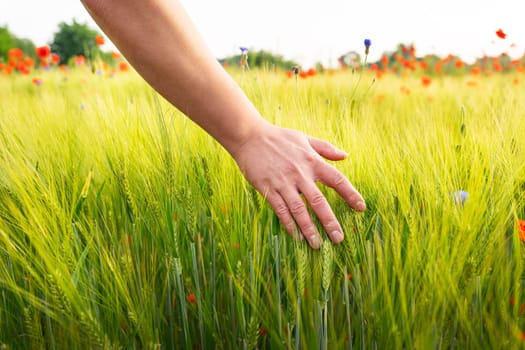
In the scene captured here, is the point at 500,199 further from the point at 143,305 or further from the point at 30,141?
the point at 30,141

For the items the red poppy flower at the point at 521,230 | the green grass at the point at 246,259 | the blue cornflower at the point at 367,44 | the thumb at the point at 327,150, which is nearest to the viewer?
the green grass at the point at 246,259

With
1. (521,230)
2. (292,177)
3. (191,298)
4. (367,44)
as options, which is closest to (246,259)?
(191,298)

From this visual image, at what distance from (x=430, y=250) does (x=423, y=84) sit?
2.69 meters

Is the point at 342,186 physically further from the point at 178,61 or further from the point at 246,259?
the point at 178,61

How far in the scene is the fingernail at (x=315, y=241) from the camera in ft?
3.12

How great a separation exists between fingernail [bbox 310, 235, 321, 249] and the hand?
14mm

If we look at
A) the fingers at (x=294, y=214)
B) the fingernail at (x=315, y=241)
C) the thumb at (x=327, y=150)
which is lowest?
the fingernail at (x=315, y=241)

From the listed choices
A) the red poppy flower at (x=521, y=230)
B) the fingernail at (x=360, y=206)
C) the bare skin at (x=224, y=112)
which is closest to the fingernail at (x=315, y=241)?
the bare skin at (x=224, y=112)

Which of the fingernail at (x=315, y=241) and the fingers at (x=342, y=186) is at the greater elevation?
the fingers at (x=342, y=186)

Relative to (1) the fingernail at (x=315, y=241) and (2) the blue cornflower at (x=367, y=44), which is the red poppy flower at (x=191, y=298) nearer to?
(1) the fingernail at (x=315, y=241)

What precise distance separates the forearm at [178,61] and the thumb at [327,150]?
153 mm

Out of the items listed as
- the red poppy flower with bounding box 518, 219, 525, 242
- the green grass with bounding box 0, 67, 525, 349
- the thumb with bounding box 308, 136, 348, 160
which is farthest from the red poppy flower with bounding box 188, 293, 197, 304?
Result: the red poppy flower with bounding box 518, 219, 525, 242

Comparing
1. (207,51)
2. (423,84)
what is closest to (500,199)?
(207,51)

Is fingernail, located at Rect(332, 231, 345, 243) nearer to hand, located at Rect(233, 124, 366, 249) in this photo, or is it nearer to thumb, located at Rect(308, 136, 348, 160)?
hand, located at Rect(233, 124, 366, 249)
